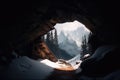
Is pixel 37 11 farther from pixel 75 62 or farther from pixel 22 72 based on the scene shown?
pixel 75 62

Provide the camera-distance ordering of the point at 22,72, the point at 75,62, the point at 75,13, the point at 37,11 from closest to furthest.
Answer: the point at 22,72
the point at 37,11
the point at 75,13
the point at 75,62

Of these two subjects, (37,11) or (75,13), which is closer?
(37,11)

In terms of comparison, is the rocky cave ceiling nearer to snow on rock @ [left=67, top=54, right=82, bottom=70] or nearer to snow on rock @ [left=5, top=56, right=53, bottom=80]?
snow on rock @ [left=5, top=56, right=53, bottom=80]

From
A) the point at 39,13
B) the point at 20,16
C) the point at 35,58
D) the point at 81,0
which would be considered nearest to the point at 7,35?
the point at 20,16

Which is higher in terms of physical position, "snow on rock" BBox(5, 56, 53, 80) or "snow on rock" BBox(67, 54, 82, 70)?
"snow on rock" BBox(67, 54, 82, 70)

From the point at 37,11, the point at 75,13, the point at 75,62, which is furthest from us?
the point at 75,62

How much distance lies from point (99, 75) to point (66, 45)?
334 ft

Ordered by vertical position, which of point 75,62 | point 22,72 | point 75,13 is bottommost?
point 22,72

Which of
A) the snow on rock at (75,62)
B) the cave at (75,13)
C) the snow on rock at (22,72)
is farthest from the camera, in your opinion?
the snow on rock at (75,62)

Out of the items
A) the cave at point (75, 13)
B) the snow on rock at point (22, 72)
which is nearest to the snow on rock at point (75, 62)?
the cave at point (75, 13)

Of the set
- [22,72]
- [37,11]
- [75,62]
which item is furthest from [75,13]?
[75,62]

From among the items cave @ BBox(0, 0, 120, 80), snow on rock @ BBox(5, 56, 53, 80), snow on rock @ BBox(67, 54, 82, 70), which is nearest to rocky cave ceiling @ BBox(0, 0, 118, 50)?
cave @ BBox(0, 0, 120, 80)

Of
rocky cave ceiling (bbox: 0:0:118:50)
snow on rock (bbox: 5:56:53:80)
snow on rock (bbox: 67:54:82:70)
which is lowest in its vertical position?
snow on rock (bbox: 5:56:53:80)

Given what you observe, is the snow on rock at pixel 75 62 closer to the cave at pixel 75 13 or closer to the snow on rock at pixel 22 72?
the cave at pixel 75 13
